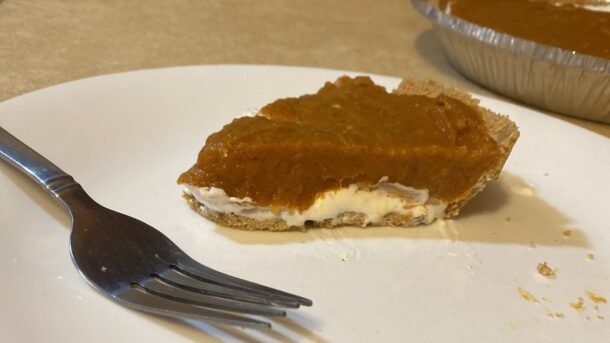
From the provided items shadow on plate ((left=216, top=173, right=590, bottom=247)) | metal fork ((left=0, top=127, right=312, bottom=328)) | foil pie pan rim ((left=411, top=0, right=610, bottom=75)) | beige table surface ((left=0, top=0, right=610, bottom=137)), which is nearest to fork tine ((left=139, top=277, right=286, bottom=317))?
metal fork ((left=0, top=127, right=312, bottom=328))

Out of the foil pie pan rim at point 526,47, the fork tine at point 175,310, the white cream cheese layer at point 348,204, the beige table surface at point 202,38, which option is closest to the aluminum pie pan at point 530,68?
the foil pie pan rim at point 526,47

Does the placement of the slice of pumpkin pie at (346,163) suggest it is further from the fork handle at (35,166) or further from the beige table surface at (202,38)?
the beige table surface at (202,38)

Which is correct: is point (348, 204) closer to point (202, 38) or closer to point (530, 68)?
point (530, 68)

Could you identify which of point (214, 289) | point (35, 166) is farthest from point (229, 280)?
point (35, 166)

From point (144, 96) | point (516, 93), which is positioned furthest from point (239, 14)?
point (516, 93)

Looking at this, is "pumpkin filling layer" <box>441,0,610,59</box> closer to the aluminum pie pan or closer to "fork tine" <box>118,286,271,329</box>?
the aluminum pie pan

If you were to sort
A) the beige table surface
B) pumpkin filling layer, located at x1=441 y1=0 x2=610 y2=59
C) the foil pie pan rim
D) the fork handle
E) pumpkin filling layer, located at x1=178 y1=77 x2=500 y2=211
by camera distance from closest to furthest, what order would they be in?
the fork handle → pumpkin filling layer, located at x1=178 y1=77 x2=500 y2=211 → the foil pie pan rim → pumpkin filling layer, located at x1=441 y1=0 x2=610 y2=59 → the beige table surface
